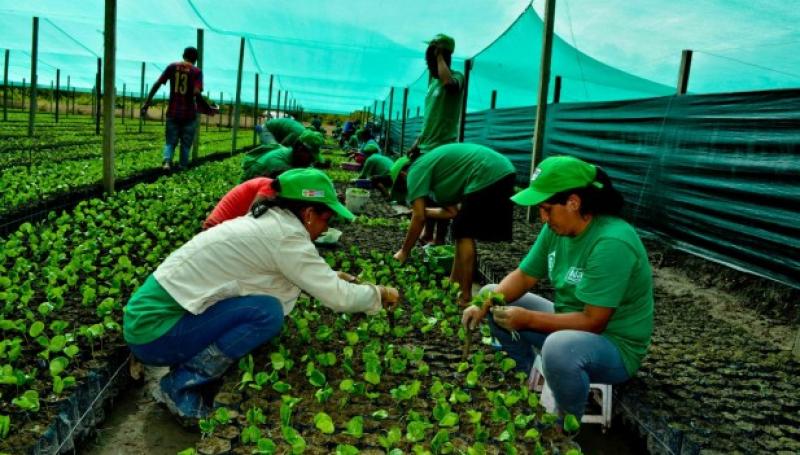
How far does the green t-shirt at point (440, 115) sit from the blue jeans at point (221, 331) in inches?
110

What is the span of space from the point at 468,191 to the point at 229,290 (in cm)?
187

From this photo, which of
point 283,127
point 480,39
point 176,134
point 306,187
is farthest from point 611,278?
point 480,39

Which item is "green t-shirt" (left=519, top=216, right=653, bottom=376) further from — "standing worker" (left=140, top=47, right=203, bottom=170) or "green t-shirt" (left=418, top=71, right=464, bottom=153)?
"standing worker" (left=140, top=47, right=203, bottom=170)

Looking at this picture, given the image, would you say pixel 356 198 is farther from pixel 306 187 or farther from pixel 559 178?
pixel 559 178

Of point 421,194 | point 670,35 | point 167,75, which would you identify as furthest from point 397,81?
point 421,194

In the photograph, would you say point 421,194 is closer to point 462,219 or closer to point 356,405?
point 462,219

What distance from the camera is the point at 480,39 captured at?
1015cm

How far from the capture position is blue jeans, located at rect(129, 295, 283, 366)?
239cm

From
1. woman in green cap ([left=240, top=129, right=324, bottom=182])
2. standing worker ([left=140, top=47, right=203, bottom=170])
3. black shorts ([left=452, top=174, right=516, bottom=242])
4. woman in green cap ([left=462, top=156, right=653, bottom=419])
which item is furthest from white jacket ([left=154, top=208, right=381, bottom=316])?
standing worker ([left=140, top=47, right=203, bottom=170])

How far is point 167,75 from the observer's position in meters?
7.98

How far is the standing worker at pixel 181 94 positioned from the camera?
8.02 meters

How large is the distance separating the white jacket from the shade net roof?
395 centimetres

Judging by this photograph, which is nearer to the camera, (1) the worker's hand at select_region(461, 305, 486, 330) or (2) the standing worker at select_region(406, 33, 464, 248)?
(1) the worker's hand at select_region(461, 305, 486, 330)

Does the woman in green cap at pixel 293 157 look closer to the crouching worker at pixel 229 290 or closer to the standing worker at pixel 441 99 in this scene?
the standing worker at pixel 441 99
